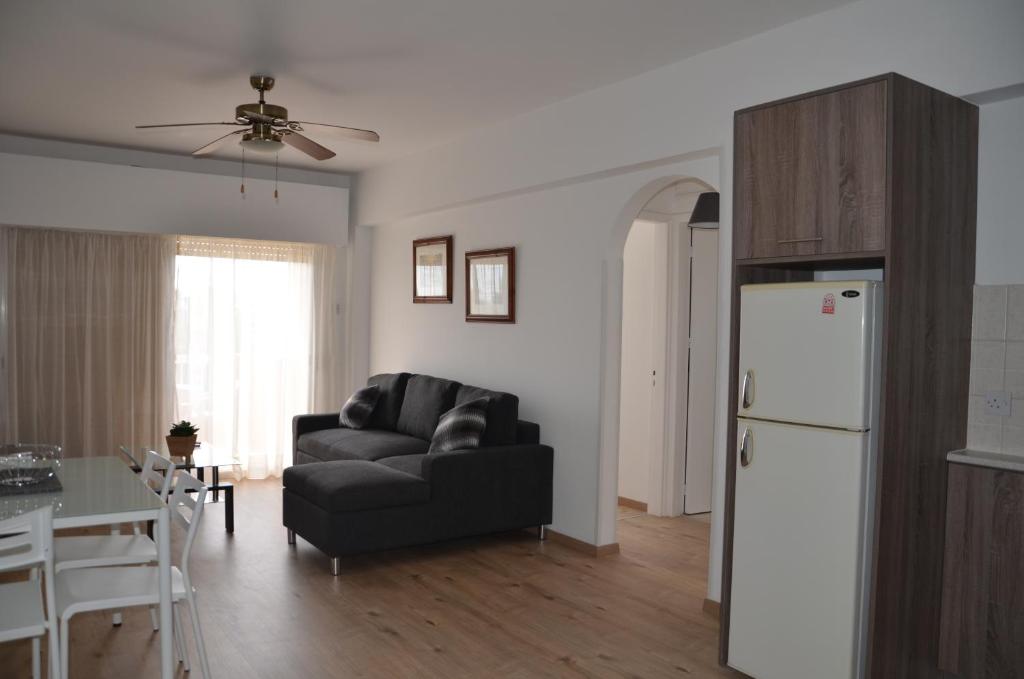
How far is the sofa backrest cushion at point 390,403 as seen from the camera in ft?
20.4

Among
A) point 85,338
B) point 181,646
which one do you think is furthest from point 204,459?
point 181,646

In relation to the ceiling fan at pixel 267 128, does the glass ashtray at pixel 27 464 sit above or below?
below

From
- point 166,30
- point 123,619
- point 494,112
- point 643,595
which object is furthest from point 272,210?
point 643,595

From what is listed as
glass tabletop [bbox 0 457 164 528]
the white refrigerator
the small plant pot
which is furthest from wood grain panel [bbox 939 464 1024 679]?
the small plant pot

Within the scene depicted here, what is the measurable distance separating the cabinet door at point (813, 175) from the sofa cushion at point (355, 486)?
2336mm

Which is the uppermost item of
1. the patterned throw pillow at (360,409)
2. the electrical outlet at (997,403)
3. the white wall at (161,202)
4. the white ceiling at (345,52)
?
the white ceiling at (345,52)

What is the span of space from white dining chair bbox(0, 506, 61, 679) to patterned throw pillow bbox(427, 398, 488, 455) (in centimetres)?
243

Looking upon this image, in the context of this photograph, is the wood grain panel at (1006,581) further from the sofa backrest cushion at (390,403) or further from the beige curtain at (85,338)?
the beige curtain at (85,338)

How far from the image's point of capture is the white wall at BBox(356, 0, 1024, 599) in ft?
9.93

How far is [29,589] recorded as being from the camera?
277 cm

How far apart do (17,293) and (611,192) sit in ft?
15.3

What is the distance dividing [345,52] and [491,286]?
212 cm

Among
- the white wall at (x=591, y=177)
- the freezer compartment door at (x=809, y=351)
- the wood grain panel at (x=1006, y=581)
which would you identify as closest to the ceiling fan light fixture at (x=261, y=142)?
the white wall at (x=591, y=177)

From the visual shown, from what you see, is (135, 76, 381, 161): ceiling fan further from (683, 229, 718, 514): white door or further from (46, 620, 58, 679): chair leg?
(683, 229, 718, 514): white door
